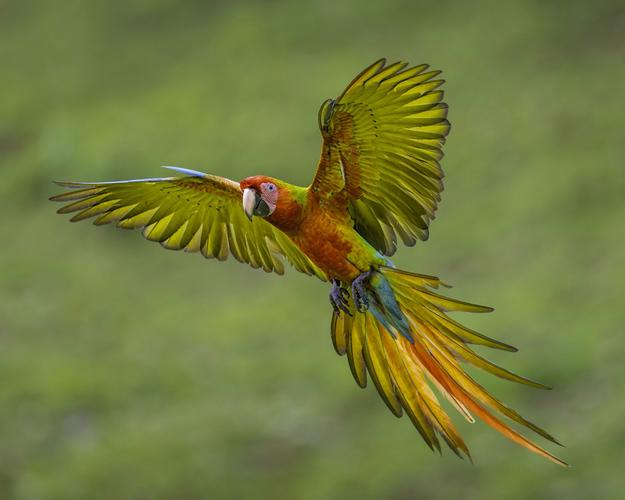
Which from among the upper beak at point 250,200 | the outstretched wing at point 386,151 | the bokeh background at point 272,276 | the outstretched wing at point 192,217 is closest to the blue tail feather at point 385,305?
the outstretched wing at point 386,151

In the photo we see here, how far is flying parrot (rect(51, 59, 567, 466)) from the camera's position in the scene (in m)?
4.07

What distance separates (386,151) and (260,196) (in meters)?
0.47

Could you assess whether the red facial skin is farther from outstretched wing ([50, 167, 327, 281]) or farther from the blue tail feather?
outstretched wing ([50, 167, 327, 281])

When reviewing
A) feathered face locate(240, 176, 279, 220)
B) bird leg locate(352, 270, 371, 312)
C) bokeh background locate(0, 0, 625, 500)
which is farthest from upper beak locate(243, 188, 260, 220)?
bokeh background locate(0, 0, 625, 500)

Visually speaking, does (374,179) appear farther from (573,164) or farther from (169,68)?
(169,68)

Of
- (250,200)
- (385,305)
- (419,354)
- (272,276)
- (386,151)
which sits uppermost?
(386,151)

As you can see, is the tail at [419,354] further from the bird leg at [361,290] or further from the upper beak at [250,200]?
the upper beak at [250,200]

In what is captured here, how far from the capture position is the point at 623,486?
8328mm

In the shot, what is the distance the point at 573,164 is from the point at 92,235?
488 centimetres

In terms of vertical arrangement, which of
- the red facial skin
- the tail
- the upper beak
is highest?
the upper beak

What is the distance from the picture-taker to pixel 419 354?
4.36 m

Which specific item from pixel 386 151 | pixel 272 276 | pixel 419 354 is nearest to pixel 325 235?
pixel 386 151

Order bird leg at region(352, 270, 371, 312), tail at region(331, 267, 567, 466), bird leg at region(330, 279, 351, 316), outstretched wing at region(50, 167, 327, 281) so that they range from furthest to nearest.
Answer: outstretched wing at region(50, 167, 327, 281) < bird leg at region(330, 279, 351, 316) < bird leg at region(352, 270, 371, 312) < tail at region(331, 267, 567, 466)

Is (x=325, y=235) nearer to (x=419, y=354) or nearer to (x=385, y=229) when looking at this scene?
(x=385, y=229)
